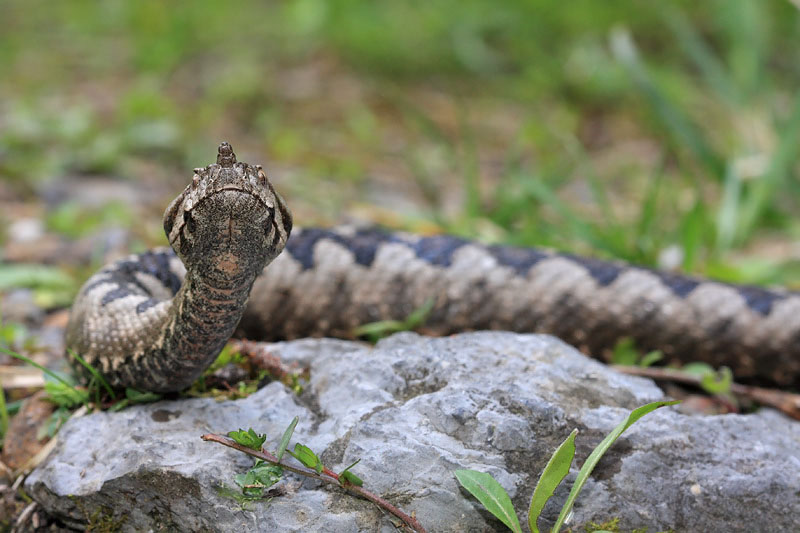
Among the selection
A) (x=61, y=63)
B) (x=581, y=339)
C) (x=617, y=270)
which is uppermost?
(x=61, y=63)

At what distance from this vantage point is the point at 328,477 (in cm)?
180

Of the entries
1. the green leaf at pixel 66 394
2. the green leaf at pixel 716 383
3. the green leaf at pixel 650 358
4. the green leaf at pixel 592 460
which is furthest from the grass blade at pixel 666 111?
the green leaf at pixel 66 394

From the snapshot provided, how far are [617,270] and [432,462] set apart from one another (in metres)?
1.64

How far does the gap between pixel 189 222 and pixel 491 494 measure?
2.90ft

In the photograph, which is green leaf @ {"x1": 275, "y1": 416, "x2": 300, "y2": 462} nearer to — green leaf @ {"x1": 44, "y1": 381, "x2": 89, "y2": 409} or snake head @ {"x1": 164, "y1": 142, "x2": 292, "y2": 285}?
snake head @ {"x1": 164, "y1": 142, "x2": 292, "y2": 285}

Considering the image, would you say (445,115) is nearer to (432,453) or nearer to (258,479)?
(432,453)

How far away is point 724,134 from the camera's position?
243 inches

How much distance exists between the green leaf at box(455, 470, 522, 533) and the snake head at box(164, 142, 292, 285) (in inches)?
26.4

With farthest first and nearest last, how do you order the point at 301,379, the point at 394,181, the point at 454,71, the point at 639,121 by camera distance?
the point at 454,71 < the point at 639,121 < the point at 394,181 < the point at 301,379

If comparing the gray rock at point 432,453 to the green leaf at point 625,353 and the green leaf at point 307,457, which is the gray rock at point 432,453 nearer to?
the green leaf at point 307,457

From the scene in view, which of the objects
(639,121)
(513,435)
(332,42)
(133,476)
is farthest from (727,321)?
(332,42)

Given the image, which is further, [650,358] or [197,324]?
[650,358]

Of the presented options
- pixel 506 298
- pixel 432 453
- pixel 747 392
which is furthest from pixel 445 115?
pixel 432 453

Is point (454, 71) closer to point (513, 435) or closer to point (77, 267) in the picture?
point (77, 267)
